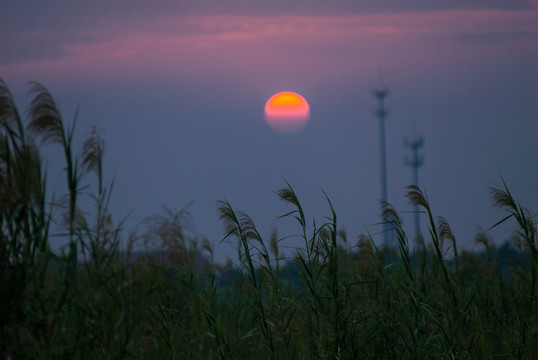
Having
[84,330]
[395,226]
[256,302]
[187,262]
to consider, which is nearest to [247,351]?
[256,302]

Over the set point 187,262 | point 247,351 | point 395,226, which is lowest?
point 247,351

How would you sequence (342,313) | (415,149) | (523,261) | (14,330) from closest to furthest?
1. (14,330)
2. (342,313)
3. (523,261)
4. (415,149)

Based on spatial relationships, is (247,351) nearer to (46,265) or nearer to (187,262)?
(187,262)

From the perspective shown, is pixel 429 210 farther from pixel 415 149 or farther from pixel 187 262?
pixel 415 149

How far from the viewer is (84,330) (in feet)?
12.8

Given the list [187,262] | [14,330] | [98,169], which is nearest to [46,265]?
[14,330]

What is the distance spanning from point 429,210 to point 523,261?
186 centimetres

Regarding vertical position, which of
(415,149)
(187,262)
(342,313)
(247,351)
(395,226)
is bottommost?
(247,351)

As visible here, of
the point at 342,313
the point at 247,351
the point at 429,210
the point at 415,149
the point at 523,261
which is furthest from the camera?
the point at 415,149

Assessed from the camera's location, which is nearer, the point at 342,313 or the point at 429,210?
the point at 342,313

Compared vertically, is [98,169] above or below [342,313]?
above

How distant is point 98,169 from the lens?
4465mm

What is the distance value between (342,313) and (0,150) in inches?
117

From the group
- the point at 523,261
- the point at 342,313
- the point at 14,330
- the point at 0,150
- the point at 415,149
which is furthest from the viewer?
the point at 415,149
